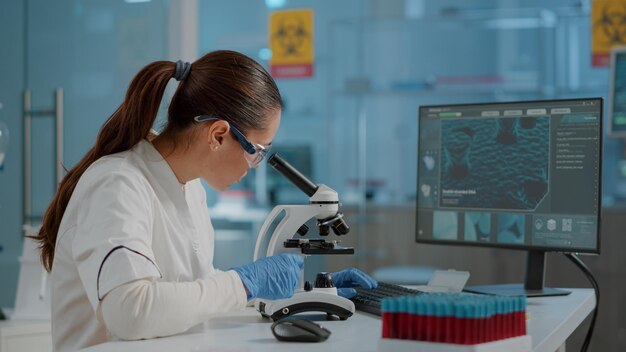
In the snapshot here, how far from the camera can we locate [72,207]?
1.66m

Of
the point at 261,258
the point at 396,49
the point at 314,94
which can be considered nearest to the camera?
the point at 261,258

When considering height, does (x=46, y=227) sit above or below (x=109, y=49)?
below

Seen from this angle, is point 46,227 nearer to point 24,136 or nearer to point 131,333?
point 131,333

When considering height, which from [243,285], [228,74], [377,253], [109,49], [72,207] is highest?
[109,49]

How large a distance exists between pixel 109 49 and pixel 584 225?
2.51 m

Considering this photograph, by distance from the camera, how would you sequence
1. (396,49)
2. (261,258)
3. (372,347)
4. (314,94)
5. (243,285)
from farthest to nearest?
1. (314,94)
2. (396,49)
3. (261,258)
4. (243,285)
5. (372,347)

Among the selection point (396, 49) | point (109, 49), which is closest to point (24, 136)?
point (109, 49)

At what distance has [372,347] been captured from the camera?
1.43 metres

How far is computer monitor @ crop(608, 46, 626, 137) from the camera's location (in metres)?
3.17

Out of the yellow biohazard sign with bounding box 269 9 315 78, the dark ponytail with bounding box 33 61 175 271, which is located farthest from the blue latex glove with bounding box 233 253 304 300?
the yellow biohazard sign with bounding box 269 9 315 78

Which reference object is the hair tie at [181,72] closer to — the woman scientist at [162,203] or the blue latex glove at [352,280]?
the woman scientist at [162,203]

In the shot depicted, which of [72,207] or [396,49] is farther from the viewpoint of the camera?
[396,49]

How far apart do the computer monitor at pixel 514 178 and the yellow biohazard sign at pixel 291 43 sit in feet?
9.18

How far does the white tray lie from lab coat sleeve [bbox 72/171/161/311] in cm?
47
